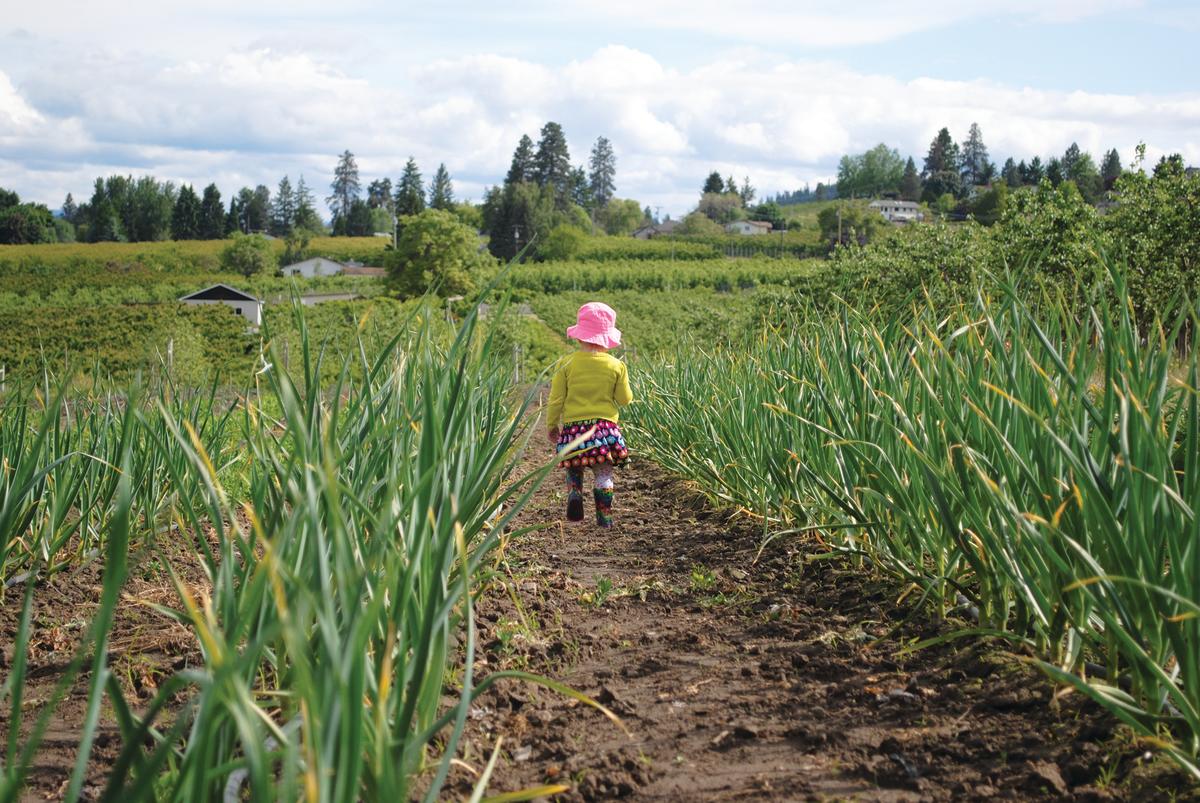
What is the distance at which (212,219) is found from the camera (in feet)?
351

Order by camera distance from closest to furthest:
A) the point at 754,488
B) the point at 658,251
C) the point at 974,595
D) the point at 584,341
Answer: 1. the point at 974,595
2. the point at 754,488
3. the point at 584,341
4. the point at 658,251

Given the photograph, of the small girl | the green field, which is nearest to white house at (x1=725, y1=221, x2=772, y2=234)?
the small girl

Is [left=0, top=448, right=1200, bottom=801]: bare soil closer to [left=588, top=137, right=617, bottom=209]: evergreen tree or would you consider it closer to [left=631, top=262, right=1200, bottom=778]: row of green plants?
[left=631, top=262, right=1200, bottom=778]: row of green plants

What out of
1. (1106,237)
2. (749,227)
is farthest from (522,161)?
(1106,237)

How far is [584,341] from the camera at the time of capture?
521 cm

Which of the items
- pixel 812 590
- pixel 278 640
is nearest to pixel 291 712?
pixel 278 640

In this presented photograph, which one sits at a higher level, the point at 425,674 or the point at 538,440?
the point at 425,674

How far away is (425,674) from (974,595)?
5.26 ft

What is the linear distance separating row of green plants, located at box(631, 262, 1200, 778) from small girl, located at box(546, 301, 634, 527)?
118 cm

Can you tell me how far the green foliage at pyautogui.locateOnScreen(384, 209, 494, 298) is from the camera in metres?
65.9

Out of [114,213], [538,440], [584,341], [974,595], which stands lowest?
[538,440]

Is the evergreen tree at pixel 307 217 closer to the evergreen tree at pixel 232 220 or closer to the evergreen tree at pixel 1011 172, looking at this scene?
the evergreen tree at pixel 232 220

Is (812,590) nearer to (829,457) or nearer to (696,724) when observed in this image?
(829,457)

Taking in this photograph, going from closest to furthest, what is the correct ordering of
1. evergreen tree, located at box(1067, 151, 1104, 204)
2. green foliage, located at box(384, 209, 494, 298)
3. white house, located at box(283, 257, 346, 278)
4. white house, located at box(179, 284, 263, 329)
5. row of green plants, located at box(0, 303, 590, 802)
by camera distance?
row of green plants, located at box(0, 303, 590, 802) → white house, located at box(179, 284, 263, 329) → green foliage, located at box(384, 209, 494, 298) → evergreen tree, located at box(1067, 151, 1104, 204) → white house, located at box(283, 257, 346, 278)
